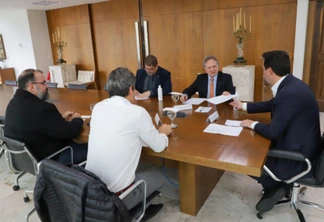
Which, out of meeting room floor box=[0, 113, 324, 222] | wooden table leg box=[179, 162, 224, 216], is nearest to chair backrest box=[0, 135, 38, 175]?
meeting room floor box=[0, 113, 324, 222]

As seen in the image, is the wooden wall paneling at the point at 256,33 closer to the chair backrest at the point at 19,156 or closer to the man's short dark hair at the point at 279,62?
the man's short dark hair at the point at 279,62

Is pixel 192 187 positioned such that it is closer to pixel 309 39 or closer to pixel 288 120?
pixel 288 120

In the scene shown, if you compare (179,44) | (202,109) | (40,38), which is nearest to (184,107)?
(202,109)

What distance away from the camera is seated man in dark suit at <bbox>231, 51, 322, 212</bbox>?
169 centimetres

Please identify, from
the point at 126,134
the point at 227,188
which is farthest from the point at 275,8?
the point at 126,134

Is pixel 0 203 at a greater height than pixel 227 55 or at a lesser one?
lesser

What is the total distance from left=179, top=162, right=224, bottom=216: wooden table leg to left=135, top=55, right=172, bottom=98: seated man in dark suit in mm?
1362

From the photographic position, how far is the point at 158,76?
343 centimetres

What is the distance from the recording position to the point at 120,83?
1.56m

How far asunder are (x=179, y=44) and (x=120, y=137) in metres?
4.34

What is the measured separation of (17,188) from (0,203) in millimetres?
219

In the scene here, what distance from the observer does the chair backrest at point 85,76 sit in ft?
→ 22.0

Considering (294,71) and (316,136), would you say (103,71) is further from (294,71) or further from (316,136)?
(316,136)

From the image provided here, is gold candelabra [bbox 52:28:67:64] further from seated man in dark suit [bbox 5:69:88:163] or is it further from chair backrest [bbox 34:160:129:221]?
chair backrest [bbox 34:160:129:221]
